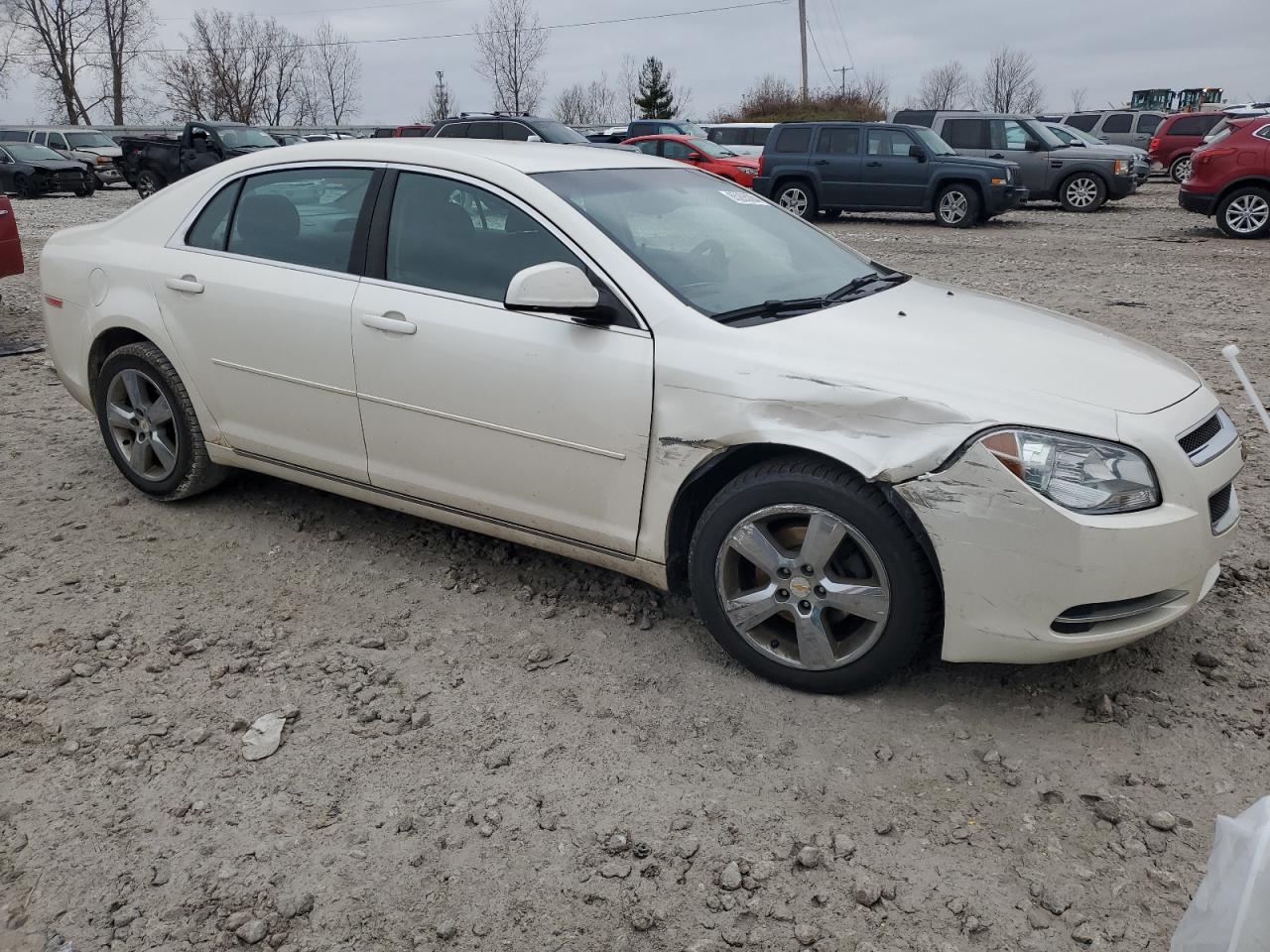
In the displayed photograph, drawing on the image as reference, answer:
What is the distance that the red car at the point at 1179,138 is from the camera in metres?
27.1

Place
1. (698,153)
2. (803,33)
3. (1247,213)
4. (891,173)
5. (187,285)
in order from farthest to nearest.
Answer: (803,33) → (698,153) → (891,173) → (1247,213) → (187,285)

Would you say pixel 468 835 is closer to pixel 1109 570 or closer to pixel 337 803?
pixel 337 803

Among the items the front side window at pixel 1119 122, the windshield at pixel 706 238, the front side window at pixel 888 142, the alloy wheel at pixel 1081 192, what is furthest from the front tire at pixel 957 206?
the front side window at pixel 1119 122

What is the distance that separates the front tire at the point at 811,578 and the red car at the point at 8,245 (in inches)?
274

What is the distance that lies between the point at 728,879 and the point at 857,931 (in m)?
0.31

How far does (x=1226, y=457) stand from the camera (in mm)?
3207

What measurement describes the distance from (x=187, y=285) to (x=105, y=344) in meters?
0.74

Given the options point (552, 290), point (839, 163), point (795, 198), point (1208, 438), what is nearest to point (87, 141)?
point (795, 198)

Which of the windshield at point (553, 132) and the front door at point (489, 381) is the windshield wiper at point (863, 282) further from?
the windshield at point (553, 132)

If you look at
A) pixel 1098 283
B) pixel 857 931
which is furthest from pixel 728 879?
pixel 1098 283

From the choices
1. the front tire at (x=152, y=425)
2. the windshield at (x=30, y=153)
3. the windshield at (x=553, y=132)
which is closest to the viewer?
the front tire at (x=152, y=425)

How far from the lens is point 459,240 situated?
3.82m

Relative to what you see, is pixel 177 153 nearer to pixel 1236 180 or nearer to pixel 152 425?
pixel 1236 180

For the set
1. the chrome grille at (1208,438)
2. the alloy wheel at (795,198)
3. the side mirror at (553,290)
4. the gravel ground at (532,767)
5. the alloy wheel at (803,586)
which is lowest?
the gravel ground at (532,767)
